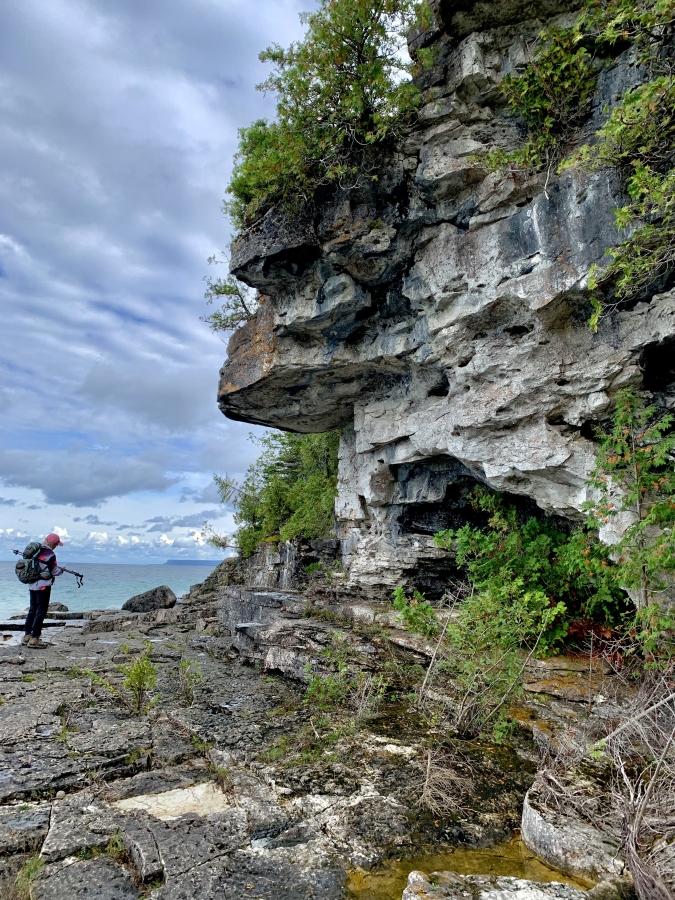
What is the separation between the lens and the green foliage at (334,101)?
7.03m

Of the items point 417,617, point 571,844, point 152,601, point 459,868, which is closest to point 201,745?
point 417,617

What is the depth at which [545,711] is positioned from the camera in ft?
18.1

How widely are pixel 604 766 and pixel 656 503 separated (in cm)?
270

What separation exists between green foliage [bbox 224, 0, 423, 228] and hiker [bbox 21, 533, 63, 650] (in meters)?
8.50

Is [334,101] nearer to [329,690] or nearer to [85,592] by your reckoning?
→ [329,690]

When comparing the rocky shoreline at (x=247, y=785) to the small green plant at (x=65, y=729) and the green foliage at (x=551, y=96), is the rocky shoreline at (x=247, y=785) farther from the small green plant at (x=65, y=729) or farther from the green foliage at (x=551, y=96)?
the green foliage at (x=551, y=96)

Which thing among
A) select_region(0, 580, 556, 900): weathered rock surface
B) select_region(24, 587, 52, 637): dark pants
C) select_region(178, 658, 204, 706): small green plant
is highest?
select_region(24, 587, 52, 637): dark pants

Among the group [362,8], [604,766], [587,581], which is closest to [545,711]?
[604,766]

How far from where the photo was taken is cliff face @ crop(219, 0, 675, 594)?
641 centimetres

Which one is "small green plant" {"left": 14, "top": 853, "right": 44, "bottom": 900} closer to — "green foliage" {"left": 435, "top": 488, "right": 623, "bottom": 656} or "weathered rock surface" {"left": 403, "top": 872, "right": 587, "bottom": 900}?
"weathered rock surface" {"left": 403, "top": 872, "right": 587, "bottom": 900}

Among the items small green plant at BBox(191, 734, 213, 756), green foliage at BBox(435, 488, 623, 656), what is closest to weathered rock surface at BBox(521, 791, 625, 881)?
green foliage at BBox(435, 488, 623, 656)

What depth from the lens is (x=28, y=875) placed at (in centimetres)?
291

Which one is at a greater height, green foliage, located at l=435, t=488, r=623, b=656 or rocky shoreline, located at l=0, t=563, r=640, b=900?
green foliage, located at l=435, t=488, r=623, b=656

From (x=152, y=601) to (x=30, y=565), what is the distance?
9.74m
